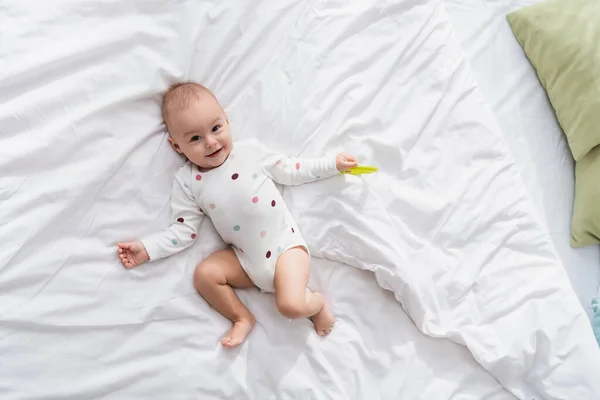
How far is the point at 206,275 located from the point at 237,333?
128 millimetres

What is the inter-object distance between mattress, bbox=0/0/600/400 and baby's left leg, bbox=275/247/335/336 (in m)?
0.03

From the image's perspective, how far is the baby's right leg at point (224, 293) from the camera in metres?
1.05

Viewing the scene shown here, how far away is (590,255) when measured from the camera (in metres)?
1.23

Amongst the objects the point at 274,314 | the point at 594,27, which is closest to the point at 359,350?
the point at 274,314

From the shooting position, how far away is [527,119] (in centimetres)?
133

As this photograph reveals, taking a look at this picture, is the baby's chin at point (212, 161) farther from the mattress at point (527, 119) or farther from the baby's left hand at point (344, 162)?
the mattress at point (527, 119)

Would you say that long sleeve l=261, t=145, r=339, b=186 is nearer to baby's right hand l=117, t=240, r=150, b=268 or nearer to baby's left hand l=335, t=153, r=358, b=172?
baby's left hand l=335, t=153, r=358, b=172

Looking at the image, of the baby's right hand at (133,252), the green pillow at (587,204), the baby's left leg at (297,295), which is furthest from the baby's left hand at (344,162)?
the green pillow at (587,204)

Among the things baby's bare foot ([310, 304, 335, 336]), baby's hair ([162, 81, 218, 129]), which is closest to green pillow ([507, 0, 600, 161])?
baby's bare foot ([310, 304, 335, 336])

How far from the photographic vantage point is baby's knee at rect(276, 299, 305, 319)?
1.03 metres

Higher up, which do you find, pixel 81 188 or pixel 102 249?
pixel 81 188

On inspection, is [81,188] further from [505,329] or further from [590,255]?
[590,255]

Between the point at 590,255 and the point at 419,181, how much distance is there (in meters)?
0.44

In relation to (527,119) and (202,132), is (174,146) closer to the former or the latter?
(202,132)
